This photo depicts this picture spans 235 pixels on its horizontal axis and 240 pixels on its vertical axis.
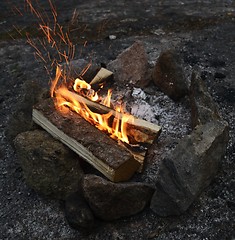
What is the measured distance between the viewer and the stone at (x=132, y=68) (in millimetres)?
5328

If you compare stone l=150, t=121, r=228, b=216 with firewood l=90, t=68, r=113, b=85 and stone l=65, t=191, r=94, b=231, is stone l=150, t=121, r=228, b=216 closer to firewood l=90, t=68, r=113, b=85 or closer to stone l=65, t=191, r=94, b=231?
stone l=65, t=191, r=94, b=231

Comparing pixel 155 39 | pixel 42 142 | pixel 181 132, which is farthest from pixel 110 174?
pixel 155 39

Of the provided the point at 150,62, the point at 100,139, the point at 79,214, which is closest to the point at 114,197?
the point at 79,214

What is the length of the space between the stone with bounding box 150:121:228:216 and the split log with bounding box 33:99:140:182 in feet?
1.29

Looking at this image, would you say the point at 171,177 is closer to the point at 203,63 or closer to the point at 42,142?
the point at 42,142

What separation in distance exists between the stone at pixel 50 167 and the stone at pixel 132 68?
5.42 feet

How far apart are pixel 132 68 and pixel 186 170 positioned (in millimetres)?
2151

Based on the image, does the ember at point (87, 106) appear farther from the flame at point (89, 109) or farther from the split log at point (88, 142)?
the split log at point (88, 142)

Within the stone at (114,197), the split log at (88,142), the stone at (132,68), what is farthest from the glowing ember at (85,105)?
the stone at (114,197)

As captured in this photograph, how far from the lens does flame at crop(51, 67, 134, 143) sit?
423 cm

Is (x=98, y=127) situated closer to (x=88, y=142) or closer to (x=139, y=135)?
(x=88, y=142)

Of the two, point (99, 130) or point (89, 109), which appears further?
point (89, 109)

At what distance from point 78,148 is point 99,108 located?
61cm

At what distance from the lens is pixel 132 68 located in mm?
5367
